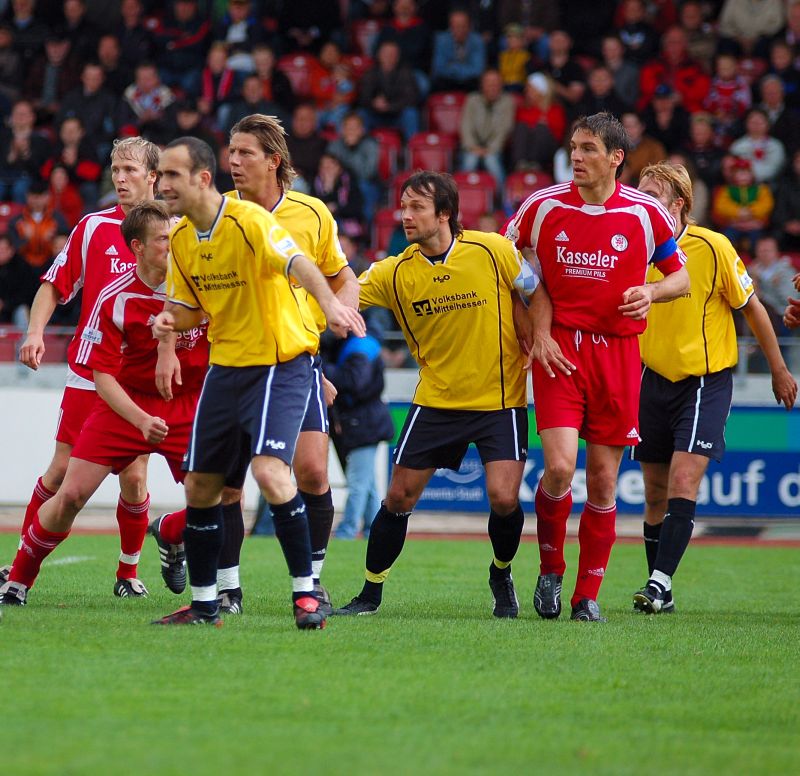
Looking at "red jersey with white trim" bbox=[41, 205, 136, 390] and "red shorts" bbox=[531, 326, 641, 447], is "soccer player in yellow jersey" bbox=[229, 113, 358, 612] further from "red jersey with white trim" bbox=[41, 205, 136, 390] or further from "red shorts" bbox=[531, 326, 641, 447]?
"red shorts" bbox=[531, 326, 641, 447]

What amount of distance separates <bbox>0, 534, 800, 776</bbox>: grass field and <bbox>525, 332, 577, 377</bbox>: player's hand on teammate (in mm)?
1276

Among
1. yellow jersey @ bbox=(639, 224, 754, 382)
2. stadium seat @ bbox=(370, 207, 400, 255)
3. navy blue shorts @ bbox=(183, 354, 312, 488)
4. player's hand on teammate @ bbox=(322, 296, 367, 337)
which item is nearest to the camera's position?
player's hand on teammate @ bbox=(322, 296, 367, 337)

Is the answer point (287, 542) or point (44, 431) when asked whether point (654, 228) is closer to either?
point (287, 542)

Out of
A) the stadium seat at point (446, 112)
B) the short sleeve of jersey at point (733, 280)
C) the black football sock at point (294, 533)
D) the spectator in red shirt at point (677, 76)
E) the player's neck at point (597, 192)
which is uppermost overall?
the spectator in red shirt at point (677, 76)

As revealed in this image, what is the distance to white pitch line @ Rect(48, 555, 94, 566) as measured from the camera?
9906 mm

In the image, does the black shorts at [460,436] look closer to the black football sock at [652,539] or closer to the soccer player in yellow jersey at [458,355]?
the soccer player in yellow jersey at [458,355]

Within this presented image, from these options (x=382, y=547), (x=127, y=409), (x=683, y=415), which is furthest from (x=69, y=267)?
(x=683, y=415)

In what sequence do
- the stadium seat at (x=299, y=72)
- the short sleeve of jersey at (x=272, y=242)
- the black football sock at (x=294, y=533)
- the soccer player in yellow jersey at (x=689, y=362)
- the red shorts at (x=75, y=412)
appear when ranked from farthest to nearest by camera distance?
the stadium seat at (x=299, y=72) < the soccer player in yellow jersey at (x=689, y=362) < the red shorts at (x=75, y=412) < the black football sock at (x=294, y=533) < the short sleeve of jersey at (x=272, y=242)

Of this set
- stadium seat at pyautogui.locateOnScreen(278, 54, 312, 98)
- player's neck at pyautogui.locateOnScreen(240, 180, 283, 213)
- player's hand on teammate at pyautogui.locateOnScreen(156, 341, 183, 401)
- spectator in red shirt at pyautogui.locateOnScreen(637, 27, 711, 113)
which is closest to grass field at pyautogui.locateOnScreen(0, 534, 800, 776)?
player's hand on teammate at pyautogui.locateOnScreen(156, 341, 183, 401)

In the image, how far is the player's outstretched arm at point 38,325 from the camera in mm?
7422

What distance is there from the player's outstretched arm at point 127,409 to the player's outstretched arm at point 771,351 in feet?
11.5

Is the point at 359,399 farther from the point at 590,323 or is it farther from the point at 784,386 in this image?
the point at 590,323

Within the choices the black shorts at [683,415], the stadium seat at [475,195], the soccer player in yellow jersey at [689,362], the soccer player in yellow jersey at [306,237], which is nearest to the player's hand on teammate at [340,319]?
the soccer player in yellow jersey at [306,237]

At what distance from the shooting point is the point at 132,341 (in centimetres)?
738
